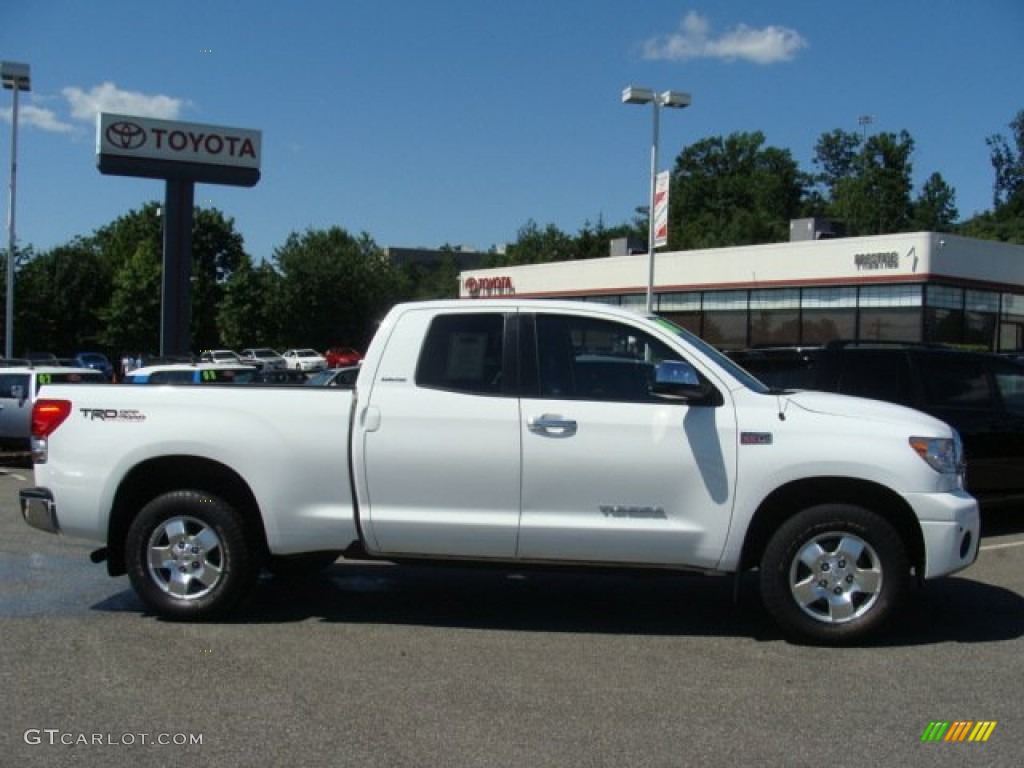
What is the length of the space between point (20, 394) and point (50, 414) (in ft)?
37.6

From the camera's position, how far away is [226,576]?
241 inches

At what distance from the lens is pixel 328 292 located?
215 feet

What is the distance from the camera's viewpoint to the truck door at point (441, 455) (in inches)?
229

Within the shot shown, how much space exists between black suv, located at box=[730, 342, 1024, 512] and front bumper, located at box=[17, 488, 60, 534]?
6141 millimetres

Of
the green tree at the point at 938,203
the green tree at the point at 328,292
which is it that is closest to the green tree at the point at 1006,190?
the green tree at the point at 938,203

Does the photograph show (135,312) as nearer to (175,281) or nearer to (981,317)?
(175,281)

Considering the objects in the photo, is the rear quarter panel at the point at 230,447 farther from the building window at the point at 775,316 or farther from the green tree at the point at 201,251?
the green tree at the point at 201,251

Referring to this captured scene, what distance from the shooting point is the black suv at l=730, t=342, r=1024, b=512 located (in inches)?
362

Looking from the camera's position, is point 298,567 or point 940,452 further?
point 298,567

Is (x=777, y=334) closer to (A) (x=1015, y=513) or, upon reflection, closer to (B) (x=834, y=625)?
(A) (x=1015, y=513)

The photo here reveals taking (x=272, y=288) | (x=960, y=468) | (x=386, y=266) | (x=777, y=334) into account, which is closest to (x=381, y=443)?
(x=960, y=468)

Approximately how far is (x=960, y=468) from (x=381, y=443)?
3369 mm

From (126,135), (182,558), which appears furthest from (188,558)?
(126,135)

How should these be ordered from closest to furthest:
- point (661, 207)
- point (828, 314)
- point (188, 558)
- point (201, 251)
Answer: point (188, 558)
point (661, 207)
point (828, 314)
point (201, 251)
